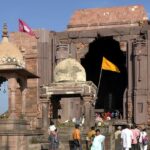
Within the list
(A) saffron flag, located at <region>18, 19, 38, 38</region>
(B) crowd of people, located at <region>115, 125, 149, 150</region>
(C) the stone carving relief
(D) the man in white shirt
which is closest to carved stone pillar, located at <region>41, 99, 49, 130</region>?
(B) crowd of people, located at <region>115, 125, 149, 150</region>

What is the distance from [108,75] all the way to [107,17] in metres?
8.10

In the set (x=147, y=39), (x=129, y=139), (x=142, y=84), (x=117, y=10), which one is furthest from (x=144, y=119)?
(x=129, y=139)

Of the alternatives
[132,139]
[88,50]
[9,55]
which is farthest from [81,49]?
[132,139]

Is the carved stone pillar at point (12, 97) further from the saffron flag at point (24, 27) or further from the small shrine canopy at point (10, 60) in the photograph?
the saffron flag at point (24, 27)

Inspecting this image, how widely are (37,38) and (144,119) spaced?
1051cm

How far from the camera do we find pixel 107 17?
137 feet

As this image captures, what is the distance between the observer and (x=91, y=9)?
43000mm

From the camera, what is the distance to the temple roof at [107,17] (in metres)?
40.7

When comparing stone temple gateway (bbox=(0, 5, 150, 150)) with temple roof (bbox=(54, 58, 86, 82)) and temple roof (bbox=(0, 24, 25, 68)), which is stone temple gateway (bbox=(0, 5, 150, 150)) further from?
temple roof (bbox=(0, 24, 25, 68))

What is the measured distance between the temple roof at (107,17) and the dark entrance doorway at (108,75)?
3306 mm

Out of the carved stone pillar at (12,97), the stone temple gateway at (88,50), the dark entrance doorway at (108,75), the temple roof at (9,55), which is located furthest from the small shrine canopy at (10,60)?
the dark entrance doorway at (108,75)

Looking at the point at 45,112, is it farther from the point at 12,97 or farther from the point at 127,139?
the point at 127,139

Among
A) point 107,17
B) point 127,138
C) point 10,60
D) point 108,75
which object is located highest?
point 107,17

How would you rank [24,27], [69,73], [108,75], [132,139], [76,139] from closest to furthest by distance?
[76,139] < [132,139] < [69,73] < [24,27] < [108,75]
